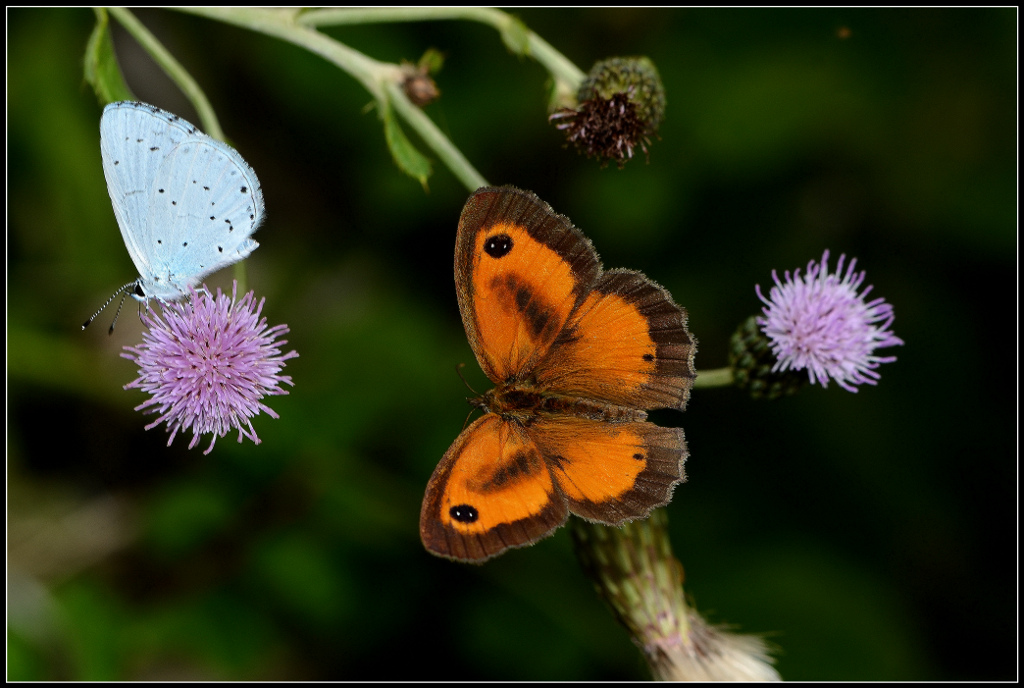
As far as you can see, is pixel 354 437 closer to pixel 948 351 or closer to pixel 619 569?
pixel 619 569

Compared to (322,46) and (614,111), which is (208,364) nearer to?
(322,46)

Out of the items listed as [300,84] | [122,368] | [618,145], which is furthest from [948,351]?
[122,368]

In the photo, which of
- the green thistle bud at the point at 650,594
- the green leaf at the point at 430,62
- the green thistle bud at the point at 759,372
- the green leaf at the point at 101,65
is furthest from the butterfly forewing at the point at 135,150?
the green thistle bud at the point at 759,372

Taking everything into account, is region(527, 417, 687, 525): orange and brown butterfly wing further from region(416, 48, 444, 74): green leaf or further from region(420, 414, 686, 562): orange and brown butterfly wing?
region(416, 48, 444, 74): green leaf

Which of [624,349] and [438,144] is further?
[438,144]

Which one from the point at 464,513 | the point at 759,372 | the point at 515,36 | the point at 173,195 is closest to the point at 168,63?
the point at 173,195

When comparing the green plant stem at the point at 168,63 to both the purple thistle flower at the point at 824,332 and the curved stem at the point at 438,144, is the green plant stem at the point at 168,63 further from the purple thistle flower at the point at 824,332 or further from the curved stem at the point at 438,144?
the purple thistle flower at the point at 824,332
